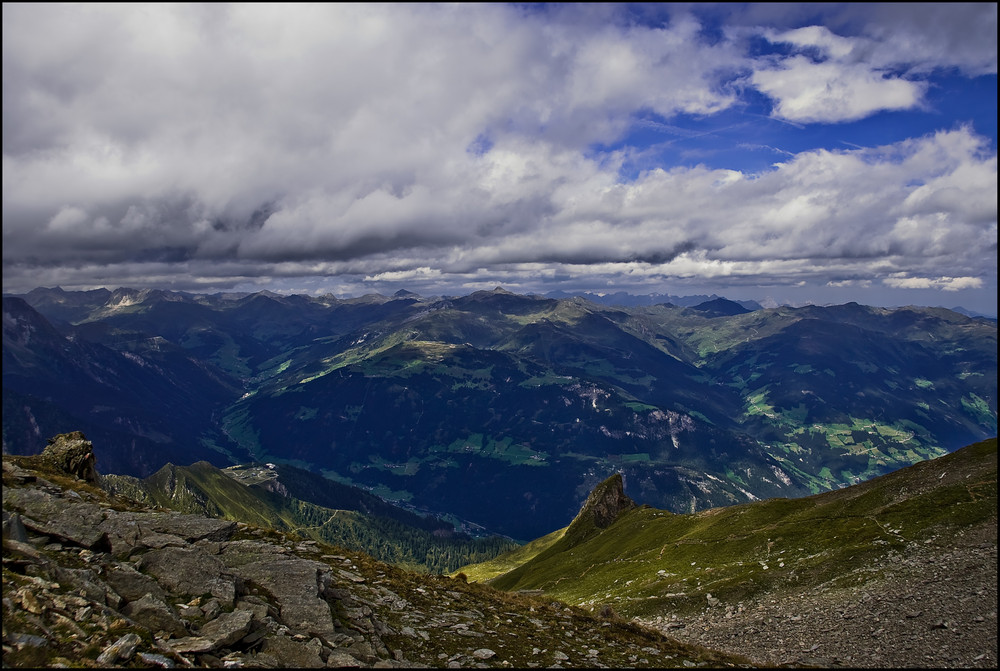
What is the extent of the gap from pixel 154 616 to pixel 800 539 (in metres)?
67.3

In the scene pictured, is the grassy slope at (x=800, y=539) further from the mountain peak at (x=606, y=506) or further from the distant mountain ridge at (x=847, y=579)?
the mountain peak at (x=606, y=506)

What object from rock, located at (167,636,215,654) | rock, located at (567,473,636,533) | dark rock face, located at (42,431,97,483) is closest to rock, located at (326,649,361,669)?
rock, located at (167,636,215,654)

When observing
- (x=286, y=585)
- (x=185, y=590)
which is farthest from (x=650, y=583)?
(x=185, y=590)

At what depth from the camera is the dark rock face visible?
4675 cm

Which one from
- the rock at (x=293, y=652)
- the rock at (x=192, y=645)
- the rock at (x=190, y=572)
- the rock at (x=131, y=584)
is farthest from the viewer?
the rock at (x=190, y=572)

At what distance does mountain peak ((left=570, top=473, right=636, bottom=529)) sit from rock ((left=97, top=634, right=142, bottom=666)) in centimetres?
15018

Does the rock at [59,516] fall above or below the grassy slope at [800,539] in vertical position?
above

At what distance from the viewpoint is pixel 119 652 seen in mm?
18453

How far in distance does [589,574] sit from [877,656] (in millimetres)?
67650

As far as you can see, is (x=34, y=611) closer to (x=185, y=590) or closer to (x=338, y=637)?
(x=185, y=590)

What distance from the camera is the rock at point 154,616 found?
21.7 m

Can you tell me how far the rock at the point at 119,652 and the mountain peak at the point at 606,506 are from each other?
15018cm

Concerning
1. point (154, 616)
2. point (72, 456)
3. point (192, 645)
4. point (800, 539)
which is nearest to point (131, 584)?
point (154, 616)

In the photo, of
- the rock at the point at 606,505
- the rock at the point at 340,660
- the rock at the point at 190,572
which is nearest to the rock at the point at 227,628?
the rock at the point at 190,572
